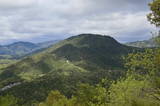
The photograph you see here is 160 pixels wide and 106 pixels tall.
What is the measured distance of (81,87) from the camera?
307 feet

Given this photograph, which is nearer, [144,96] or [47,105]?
[144,96]

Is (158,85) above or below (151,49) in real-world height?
below

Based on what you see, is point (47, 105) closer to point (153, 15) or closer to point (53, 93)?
point (53, 93)

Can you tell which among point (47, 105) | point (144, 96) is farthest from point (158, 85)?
point (47, 105)

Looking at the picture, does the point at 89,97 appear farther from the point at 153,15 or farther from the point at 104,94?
the point at 153,15

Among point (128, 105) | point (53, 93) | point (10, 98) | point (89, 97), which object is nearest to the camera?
point (128, 105)

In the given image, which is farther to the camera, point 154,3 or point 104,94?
point 104,94

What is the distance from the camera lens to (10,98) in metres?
103

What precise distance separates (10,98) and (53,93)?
60.8ft

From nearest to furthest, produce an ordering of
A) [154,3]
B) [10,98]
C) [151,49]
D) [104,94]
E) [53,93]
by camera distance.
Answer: [154,3] < [151,49] < [104,94] < [10,98] < [53,93]

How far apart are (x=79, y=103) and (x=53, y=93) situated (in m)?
24.8

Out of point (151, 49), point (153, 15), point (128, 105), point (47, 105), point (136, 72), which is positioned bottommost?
point (47, 105)

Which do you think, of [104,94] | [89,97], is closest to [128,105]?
[104,94]

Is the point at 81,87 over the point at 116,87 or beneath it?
beneath
